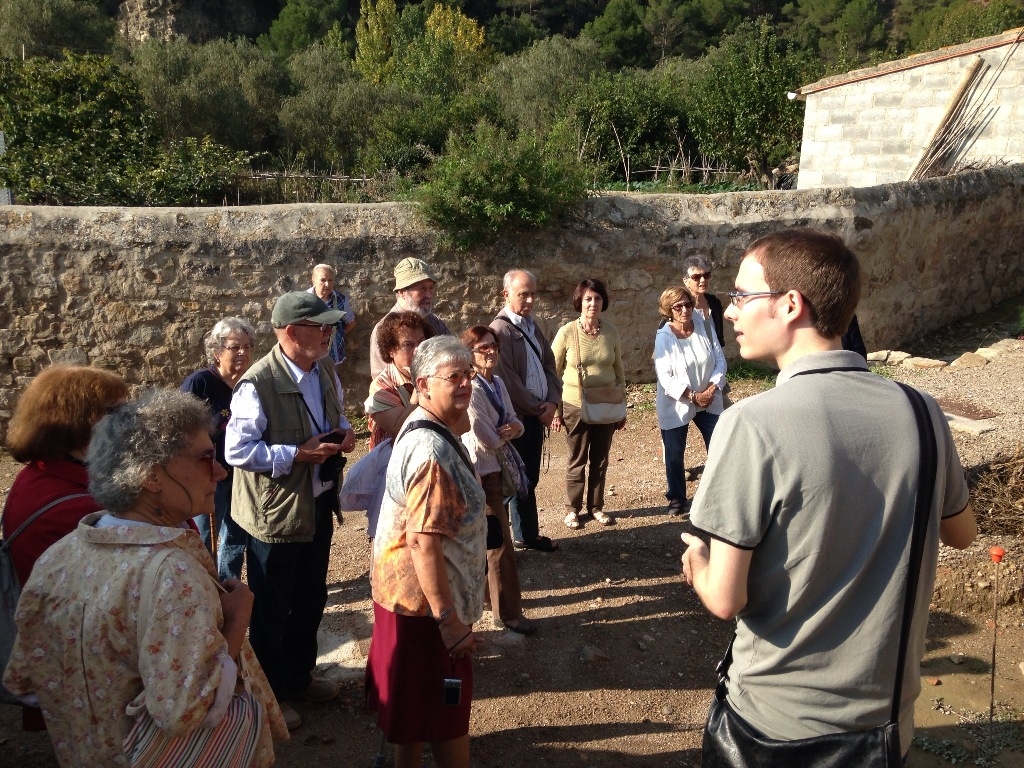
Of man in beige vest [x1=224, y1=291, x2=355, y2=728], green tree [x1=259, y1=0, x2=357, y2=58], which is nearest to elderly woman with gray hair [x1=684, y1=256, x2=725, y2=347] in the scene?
man in beige vest [x1=224, y1=291, x2=355, y2=728]

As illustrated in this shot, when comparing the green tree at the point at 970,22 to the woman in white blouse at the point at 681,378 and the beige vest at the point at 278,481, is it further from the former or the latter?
the beige vest at the point at 278,481

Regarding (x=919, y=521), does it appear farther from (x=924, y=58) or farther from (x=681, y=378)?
(x=924, y=58)

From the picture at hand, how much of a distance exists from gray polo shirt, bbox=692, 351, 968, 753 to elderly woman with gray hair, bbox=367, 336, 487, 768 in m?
1.11

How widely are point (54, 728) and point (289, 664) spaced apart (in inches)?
62.4

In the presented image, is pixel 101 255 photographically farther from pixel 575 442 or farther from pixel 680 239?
pixel 680 239

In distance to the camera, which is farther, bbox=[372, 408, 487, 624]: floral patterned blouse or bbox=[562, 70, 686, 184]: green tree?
bbox=[562, 70, 686, 184]: green tree

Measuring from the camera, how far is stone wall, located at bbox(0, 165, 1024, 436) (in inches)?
273

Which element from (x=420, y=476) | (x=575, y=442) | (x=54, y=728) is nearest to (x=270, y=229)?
(x=575, y=442)

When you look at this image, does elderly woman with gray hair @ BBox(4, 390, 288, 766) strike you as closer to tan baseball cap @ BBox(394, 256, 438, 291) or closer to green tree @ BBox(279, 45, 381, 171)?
tan baseball cap @ BBox(394, 256, 438, 291)

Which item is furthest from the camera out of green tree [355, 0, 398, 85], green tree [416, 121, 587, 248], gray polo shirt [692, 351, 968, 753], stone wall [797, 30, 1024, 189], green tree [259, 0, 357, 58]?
green tree [259, 0, 357, 58]

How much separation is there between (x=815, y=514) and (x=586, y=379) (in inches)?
149

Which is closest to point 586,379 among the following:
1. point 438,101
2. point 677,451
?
point 677,451

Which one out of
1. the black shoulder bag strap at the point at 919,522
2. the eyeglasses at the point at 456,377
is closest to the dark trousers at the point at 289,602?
the eyeglasses at the point at 456,377

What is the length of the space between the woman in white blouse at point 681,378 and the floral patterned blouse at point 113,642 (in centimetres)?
392
